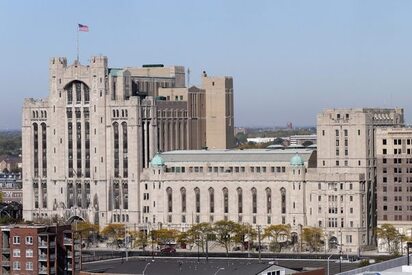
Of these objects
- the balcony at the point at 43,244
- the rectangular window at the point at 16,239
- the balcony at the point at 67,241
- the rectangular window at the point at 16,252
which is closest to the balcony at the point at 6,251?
the rectangular window at the point at 16,252

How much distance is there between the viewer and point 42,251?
6654 inches

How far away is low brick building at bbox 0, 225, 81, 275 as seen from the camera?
168625 mm

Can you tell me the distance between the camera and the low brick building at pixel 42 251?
553 feet

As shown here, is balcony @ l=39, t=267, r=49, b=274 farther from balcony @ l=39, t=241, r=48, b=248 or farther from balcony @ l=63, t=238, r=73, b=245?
balcony @ l=63, t=238, r=73, b=245

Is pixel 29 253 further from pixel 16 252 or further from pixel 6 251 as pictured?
pixel 6 251

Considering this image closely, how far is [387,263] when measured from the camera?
144125 mm

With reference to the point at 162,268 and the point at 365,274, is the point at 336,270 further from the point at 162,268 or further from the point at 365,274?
the point at 365,274

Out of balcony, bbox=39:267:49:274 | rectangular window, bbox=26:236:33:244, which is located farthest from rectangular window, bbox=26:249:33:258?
balcony, bbox=39:267:49:274

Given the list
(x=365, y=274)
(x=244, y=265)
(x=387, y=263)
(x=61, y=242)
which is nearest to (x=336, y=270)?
(x=244, y=265)

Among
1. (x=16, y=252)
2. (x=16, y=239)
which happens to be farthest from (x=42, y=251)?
(x=16, y=239)

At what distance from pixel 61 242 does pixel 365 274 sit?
50242mm

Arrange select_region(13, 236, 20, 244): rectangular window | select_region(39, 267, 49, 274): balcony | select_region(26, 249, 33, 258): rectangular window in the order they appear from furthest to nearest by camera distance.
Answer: select_region(13, 236, 20, 244): rectangular window → select_region(26, 249, 33, 258): rectangular window → select_region(39, 267, 49, 274): balcony

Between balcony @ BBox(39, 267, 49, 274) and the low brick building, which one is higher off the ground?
the low brick building

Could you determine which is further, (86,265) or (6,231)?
(86,265)
